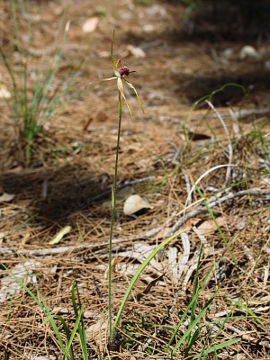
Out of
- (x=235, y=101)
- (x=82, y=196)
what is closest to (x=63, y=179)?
(x=82, y=196)

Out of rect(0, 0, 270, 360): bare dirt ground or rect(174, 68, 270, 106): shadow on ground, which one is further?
rect(174, 68, 270, 106): shadow on ground

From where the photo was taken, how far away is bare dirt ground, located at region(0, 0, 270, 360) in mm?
1108

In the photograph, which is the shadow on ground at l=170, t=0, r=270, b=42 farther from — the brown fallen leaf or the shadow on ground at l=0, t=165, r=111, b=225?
the brown fallen leaf

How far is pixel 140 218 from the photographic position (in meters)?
1.51

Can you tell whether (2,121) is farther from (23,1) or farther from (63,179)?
(23,1)

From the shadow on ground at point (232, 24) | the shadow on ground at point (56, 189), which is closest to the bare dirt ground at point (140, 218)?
the shadow on ground at point (56, 189)

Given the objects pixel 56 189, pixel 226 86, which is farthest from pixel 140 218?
pixel 226 86

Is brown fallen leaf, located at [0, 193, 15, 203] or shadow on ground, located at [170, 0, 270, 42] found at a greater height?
shadow on ground, located at [170, 0, 270, 42]

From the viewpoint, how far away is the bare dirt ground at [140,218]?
111 centimetres

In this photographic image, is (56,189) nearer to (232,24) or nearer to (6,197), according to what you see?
(6,197)

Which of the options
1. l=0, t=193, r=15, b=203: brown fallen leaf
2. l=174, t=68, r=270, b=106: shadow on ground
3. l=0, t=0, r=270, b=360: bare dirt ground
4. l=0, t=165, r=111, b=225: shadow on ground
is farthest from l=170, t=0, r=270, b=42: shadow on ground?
l=0, t=193, r=15, b=203: brown fallen leaf

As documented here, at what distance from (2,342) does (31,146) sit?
3.35 feet

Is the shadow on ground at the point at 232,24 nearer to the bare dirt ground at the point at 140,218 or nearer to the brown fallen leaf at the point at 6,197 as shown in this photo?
the bare dirt ground at the point at 140,218

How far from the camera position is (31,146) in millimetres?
1944
